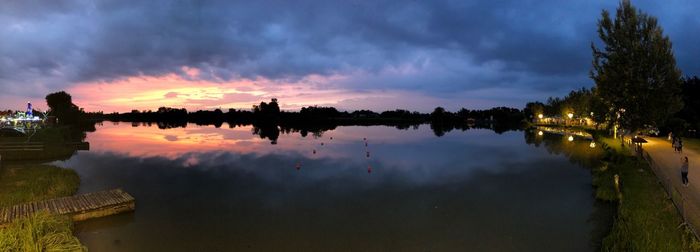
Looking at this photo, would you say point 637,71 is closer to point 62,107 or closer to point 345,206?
point 345,206

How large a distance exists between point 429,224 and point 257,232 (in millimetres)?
8184

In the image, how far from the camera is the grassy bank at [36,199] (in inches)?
515

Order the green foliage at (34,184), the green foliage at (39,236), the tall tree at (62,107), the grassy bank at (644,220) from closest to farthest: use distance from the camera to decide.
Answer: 1. the grassy bank at (644,220)
2. the green foliage at (39,236)
3. the green foliage at (34,184)
4. the tall tree at (62,107)

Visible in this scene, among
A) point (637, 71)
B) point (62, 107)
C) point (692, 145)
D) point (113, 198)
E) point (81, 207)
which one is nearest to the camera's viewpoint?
point (81, 207)

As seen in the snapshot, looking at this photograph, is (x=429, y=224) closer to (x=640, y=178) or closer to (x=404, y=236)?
(x=404, y=236)

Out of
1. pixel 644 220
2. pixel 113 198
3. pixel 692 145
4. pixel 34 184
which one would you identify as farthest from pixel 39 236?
pixel 692 145

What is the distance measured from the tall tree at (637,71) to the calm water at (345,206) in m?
6.67

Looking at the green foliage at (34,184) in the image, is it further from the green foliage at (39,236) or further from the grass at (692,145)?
the grass at (692,145)

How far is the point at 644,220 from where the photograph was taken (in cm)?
1455

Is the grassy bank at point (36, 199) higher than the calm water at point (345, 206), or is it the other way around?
the grassy bank at point (36, 199)

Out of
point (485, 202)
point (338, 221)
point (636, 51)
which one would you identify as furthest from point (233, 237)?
point (636, 51)

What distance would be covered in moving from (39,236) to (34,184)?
13.8 metres

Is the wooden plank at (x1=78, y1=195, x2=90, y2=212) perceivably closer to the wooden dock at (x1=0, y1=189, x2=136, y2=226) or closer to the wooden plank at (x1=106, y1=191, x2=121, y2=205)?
the wooden dock at (x1=0, y1=189, x2=136, y2=226)

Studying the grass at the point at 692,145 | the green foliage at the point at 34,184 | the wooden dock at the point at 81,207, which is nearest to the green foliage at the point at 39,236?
the wooden dock at the point at 81,207
